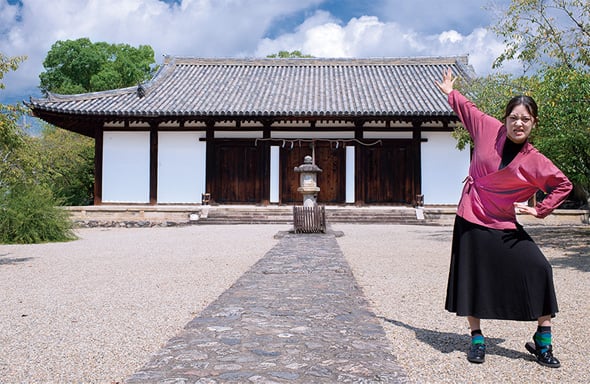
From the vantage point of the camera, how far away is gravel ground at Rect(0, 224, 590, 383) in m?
2.78

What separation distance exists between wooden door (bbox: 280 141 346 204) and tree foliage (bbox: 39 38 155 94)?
18.6 metres

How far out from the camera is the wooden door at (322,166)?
670 inches

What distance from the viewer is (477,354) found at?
2.83 meters

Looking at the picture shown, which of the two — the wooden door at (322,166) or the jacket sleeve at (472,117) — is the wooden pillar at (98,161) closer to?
the wooden door at (322,166)

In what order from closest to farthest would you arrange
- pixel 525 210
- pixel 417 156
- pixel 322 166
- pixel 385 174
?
pixel 525 210
pixel 417 156
pixel 385 174
pixel 322 166

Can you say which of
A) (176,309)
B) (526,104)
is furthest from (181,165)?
(526,104)

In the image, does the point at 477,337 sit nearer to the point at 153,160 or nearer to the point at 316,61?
the point at 153,160

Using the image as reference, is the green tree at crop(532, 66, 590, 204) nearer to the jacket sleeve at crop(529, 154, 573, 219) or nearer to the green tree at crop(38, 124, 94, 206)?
the jacket sleeve at crop(529, 154, 573, 219)

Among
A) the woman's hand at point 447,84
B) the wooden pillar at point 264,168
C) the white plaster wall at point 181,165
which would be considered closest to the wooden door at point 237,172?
the wooden pillar at point 264,168

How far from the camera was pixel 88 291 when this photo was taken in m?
5.06

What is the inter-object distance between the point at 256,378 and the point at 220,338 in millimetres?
754

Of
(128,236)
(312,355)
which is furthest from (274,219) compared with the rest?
(312,355)

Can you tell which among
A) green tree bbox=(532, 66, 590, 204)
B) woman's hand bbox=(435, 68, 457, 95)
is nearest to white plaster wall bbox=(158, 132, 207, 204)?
green tree bbox=(532, 66, 590, 204)

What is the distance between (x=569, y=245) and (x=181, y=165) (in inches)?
468
